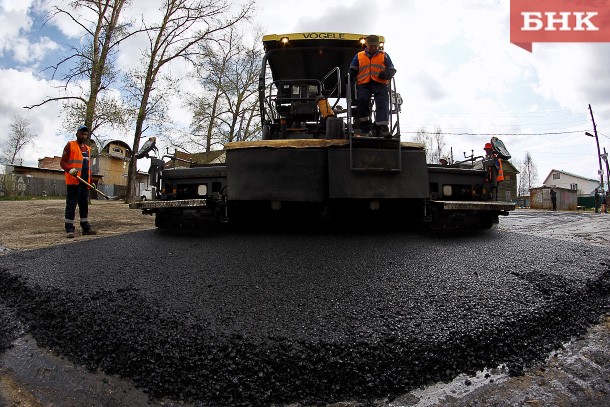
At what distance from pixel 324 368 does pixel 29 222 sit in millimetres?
7871

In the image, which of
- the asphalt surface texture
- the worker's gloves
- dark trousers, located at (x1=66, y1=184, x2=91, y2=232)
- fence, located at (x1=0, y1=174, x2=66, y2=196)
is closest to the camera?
the asphalt surface texture

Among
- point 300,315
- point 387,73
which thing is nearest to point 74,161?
point 387,73

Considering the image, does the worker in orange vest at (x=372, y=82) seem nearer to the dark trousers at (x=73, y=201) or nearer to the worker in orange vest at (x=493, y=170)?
the worker in orange vest at (x=493, y=170)

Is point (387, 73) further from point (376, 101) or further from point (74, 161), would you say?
point (74, 161)

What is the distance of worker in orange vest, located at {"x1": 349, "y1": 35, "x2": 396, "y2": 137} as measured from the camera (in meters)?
3.99

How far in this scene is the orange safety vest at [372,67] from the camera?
13.3ft

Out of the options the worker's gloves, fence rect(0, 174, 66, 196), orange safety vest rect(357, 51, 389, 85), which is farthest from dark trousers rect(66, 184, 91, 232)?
fence rect(0, 174, 66, 196)

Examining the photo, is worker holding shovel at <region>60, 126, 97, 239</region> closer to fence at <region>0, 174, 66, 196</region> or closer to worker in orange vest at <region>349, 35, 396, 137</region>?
worker in orange vest at <region>349, 35, 396, 137</region>

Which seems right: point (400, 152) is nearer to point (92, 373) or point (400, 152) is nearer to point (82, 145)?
point (92, 373)

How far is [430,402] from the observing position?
1.27 metres

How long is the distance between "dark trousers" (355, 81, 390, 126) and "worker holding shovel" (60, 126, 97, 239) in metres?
3.88

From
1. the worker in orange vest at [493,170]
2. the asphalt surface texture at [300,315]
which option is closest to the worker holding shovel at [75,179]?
the asphalt surface texture at [300,315]

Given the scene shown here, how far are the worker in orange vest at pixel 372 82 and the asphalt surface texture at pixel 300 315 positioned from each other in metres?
1.60

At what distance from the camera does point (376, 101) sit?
4.06 meters
